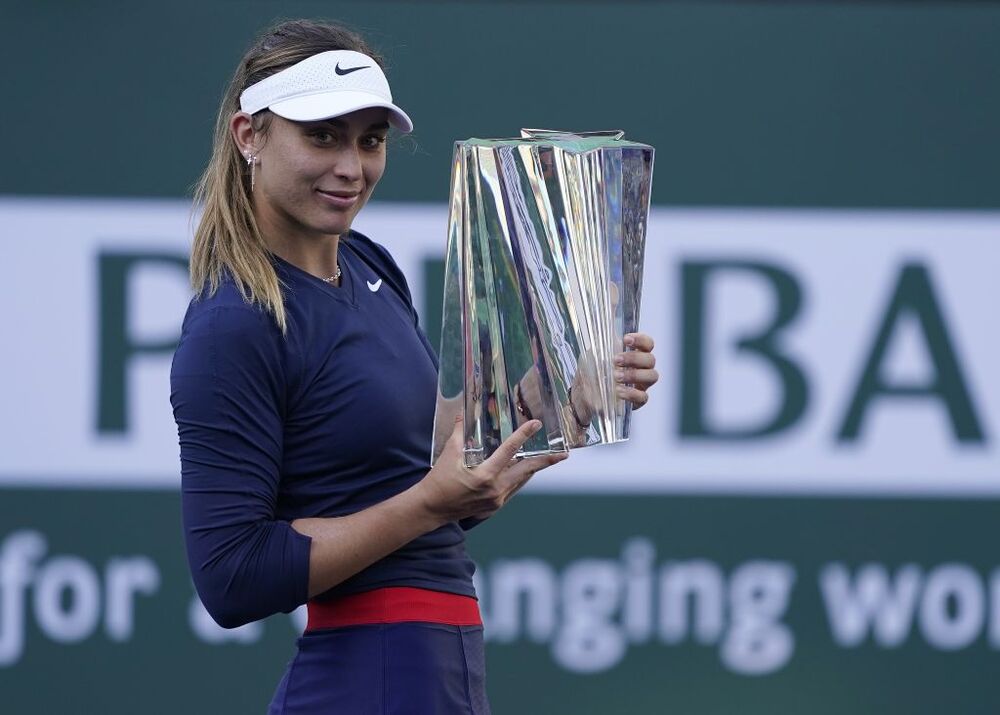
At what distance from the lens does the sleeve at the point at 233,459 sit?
1.40 m

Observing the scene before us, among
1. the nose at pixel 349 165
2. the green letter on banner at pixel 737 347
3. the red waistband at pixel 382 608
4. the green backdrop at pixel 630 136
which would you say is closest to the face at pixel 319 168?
the nose at pixel 349 165

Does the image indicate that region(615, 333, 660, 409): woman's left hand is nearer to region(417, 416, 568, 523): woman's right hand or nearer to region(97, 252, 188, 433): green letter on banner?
region(417, 416, 568, 523): woman's right hand

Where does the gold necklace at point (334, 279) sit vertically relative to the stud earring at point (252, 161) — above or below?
below

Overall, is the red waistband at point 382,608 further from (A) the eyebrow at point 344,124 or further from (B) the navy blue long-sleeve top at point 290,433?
(A) the eyebrow at point 344,124

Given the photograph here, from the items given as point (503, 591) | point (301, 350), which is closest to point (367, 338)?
point (301, 350)

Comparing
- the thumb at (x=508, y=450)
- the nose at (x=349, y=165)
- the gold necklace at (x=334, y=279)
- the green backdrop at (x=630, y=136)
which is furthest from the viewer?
the green backdrop at (x=630, y=136)

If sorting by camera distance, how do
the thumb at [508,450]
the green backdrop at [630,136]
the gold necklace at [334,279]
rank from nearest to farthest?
the thumb at [508,450]
the gold necklace at [334,279]
the green backdrop at [630,136]

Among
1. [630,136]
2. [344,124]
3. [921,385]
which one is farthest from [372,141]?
[921,385]

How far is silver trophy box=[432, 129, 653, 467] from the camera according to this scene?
1.45 m

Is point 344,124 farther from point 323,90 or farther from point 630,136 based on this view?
point 630,136

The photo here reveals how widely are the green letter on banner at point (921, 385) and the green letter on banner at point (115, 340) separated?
155 centimetres

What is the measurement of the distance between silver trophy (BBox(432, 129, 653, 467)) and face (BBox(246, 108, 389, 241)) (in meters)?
0.12

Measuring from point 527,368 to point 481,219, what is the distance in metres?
0.16

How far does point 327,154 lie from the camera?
1490 millimetres
